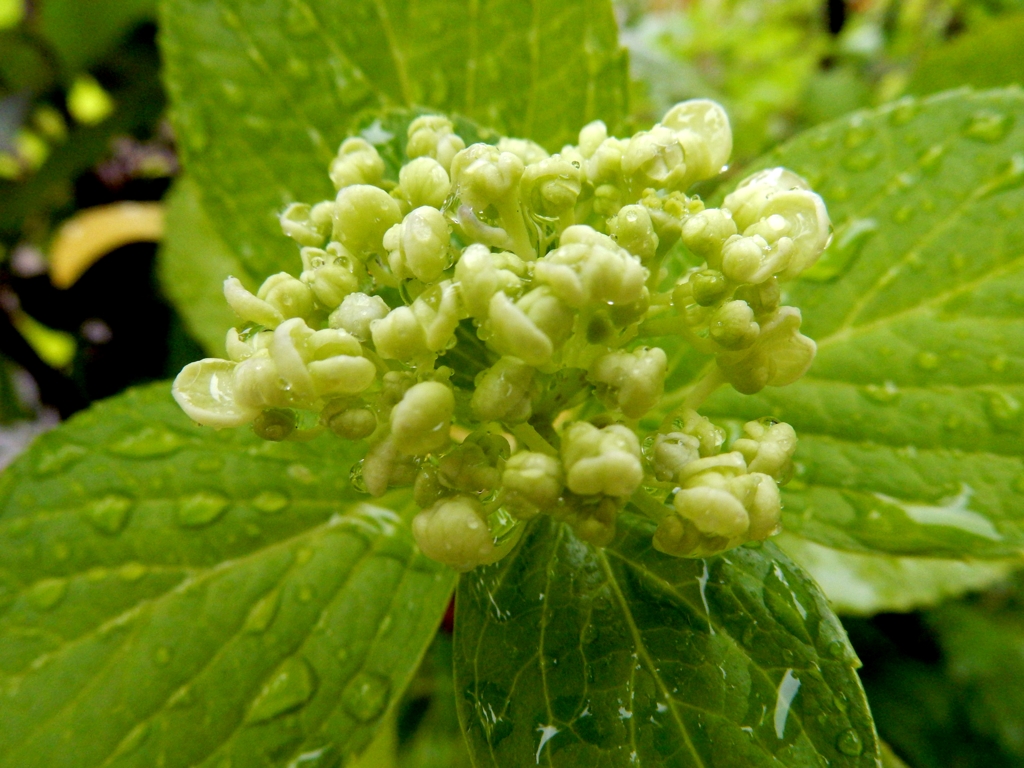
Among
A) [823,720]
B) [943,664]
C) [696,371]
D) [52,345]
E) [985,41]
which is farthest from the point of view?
[52,345]

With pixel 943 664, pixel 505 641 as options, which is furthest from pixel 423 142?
pixel 943 664

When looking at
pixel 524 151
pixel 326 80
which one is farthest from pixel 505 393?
pixel 326 80

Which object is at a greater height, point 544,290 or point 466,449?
point 544,290

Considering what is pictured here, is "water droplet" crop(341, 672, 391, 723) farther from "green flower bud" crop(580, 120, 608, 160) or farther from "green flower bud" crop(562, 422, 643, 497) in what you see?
"green flower bud" crop(580, 120, 608, 160)

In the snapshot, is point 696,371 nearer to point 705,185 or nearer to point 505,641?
point 505,641

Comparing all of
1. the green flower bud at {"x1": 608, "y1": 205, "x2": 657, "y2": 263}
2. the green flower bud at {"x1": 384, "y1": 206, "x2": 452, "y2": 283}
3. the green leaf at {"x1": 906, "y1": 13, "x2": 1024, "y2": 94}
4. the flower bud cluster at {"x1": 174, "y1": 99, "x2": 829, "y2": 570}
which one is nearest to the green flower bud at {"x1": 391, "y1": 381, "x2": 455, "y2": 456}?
the flower bud cluster at {"x1": 174, "y1": 99, "x2": 829, "y2": 570}

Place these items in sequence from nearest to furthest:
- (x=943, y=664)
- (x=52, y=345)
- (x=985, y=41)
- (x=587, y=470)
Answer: (x=587, y=470) < (x=985, y=41) < (x=943, y=664) < (x=52, y=345)
